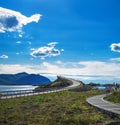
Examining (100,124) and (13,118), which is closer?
(100,124)

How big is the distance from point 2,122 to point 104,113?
10.3m

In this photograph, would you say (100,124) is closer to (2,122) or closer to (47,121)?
(47,121)

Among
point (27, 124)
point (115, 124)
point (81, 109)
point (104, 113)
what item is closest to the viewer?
point (115, 124)

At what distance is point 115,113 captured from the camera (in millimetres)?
28250

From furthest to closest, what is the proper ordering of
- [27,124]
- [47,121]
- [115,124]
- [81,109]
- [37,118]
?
[81,109]
[37,118]
[47,121]
[27,124]
[115,124]

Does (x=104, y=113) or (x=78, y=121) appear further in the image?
(x=104, y=113)

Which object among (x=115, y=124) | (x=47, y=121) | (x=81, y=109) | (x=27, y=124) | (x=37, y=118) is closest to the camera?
(x=115, y=124)

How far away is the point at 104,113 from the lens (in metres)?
30.8

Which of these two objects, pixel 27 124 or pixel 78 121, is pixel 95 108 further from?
pixel 27 124

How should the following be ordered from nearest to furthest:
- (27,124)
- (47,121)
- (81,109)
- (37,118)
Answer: (27,124)
(47,121)
(37,118)
(81,109)

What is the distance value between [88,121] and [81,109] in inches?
357

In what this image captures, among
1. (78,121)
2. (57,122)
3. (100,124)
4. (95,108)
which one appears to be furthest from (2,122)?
(95,108)

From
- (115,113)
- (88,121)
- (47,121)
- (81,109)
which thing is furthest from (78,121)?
(81,109)

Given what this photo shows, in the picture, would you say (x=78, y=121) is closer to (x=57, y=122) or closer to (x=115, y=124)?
(x=57, y=122)
